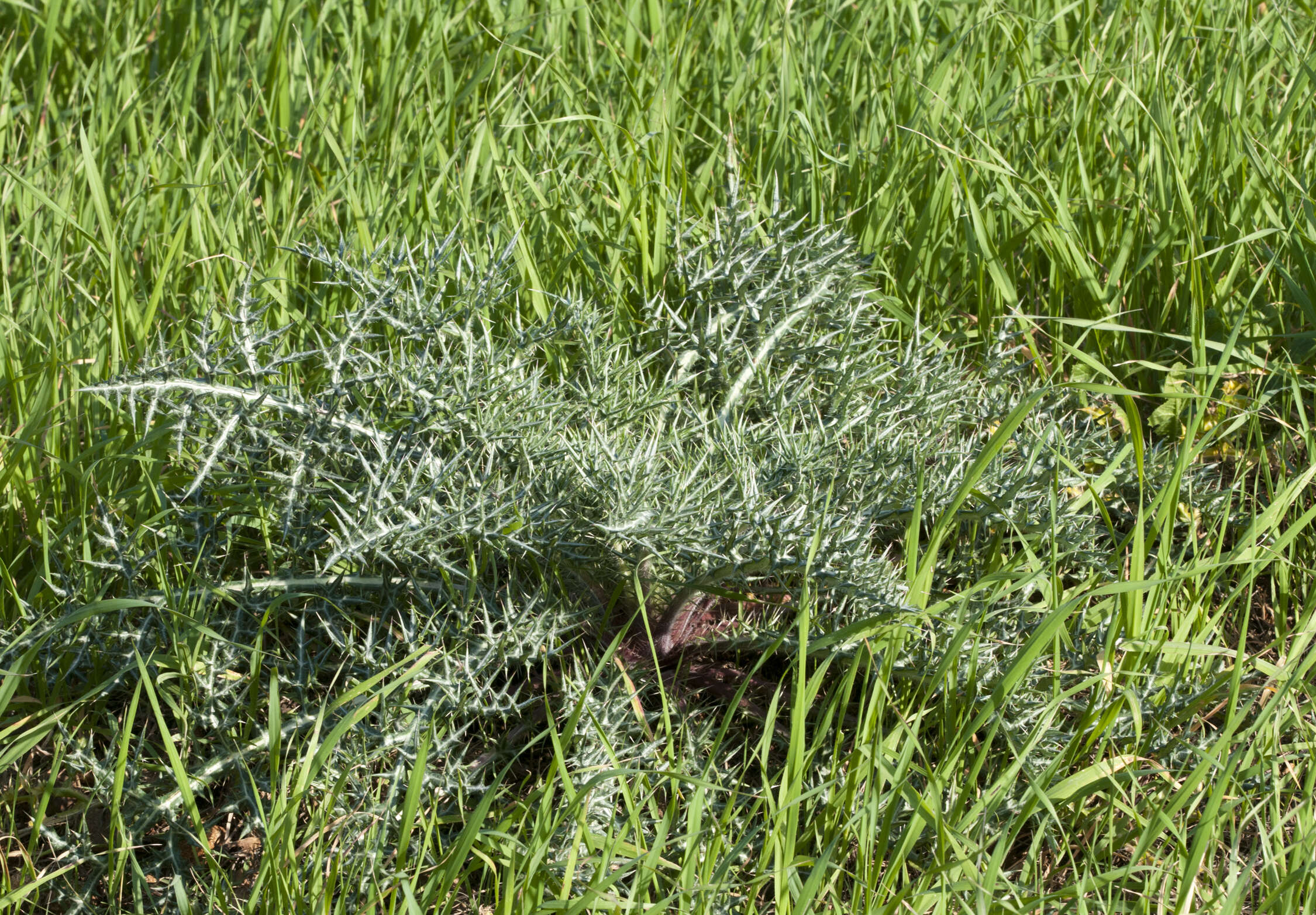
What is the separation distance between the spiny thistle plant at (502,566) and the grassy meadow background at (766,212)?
0.24 feet

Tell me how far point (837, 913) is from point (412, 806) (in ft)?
2.07

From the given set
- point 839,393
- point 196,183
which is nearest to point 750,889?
point 839,393

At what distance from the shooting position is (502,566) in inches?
83.7

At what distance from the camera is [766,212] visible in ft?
8.59

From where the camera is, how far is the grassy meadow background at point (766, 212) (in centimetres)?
180

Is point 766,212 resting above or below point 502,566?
above

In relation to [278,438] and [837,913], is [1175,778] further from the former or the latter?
[278,438]

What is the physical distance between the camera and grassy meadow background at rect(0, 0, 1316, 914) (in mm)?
1797

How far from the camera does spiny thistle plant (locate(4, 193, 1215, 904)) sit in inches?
72.5

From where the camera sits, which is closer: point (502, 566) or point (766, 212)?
point (502, 566)

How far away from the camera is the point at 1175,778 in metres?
1.99

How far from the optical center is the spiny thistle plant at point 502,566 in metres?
1.84

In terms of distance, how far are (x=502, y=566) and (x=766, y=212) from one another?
3.40ft

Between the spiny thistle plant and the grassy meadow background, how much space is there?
0.24 feet
